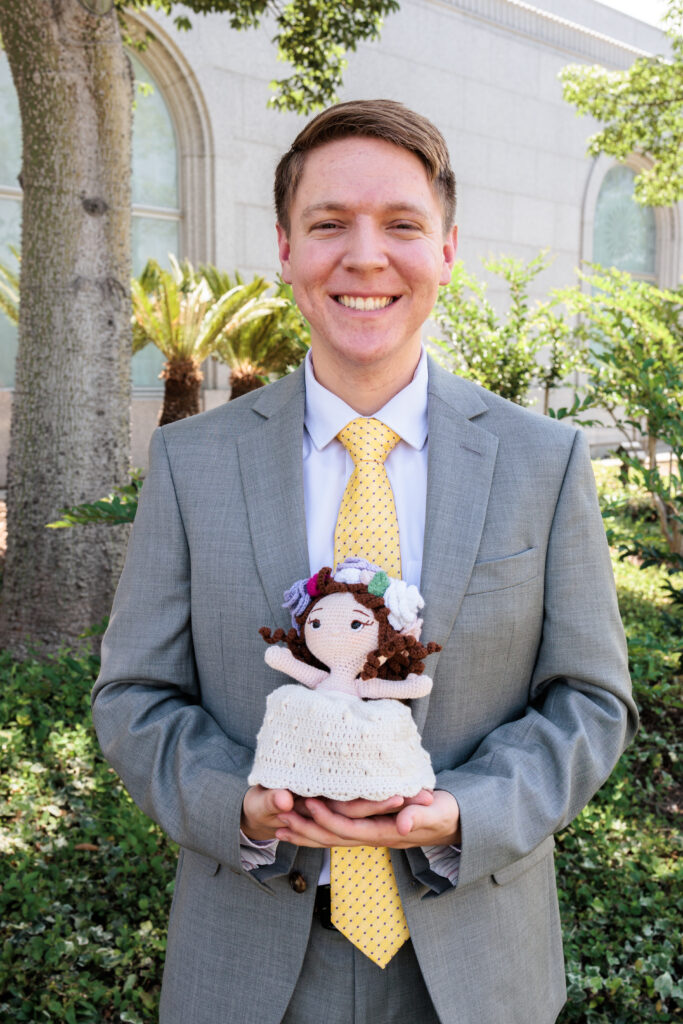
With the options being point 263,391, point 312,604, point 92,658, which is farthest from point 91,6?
point 312,604

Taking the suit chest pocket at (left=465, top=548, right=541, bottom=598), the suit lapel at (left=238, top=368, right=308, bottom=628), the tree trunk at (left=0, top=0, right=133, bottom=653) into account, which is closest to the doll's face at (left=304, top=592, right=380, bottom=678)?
the suit lapel at (left=238, top=368, right=308, bottom=628)

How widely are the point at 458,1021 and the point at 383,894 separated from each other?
0.28 m

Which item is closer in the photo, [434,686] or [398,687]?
[398,687]

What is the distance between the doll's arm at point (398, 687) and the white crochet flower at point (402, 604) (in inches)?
3.5

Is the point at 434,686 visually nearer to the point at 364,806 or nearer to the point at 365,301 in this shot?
the point at 364,806

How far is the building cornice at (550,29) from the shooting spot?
15320 millimetres

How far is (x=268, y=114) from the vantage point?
1274cm

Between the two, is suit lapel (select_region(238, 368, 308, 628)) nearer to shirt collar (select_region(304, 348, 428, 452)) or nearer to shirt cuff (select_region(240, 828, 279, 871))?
shirt collar (select_region(304, 348, 428, 452))

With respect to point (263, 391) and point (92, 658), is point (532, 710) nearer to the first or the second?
point (263, 391)

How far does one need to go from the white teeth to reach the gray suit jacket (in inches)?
10.1

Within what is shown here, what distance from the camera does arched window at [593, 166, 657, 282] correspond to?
18.5 meters

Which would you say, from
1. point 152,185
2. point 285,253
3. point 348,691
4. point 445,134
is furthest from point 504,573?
point 445,134

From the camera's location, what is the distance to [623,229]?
Result: 19016mm

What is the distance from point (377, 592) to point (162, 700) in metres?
0.55
